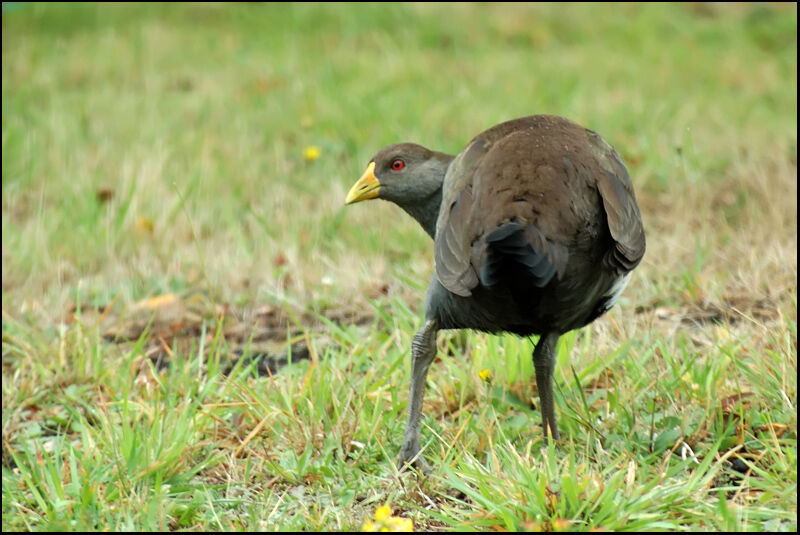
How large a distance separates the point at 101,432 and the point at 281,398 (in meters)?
0.59

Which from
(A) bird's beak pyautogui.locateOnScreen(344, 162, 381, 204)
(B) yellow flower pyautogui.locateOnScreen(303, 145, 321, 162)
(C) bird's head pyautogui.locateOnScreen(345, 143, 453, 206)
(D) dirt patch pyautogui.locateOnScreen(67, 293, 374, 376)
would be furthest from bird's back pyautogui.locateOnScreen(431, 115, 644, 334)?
(B) yellow flower pyautogui.locateOnScreen(303, 145, 321, 162)

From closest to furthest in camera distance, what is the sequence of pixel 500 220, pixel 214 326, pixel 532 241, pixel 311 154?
1. pixel 532 241
2. pixel 500 220
3. pixel 214 326
4. pixel 311 154

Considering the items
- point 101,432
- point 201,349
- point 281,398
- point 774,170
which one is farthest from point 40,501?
point 774,170

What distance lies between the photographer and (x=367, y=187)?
3.92 metres

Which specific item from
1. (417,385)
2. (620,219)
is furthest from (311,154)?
(620,219)

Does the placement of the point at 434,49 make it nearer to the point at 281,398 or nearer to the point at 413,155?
the point at 413,155

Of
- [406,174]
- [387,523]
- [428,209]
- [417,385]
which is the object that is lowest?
[387,523]

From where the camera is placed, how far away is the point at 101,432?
3432 mm

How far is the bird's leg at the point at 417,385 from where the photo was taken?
3275 millimetres

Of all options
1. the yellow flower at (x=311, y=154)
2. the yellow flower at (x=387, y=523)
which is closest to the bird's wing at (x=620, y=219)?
the yellow flower at (x=387, y=523)

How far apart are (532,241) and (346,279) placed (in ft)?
7.57

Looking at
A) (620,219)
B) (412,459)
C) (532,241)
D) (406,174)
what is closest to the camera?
(532,241)

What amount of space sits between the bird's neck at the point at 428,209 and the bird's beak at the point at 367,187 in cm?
14

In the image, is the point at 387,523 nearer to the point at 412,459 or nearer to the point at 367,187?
the point at 412,459
